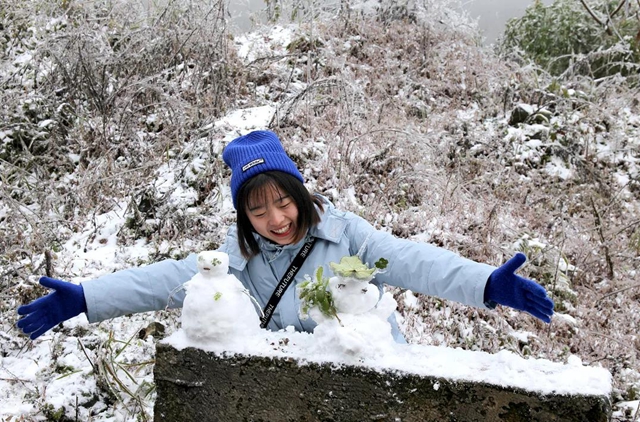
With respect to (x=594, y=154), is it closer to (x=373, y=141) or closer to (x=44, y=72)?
(x=373, y=141)

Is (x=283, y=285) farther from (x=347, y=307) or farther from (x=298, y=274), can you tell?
(x=347, y=307)

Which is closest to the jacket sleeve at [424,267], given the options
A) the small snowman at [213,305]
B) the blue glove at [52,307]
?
the small snowman at [213,305]

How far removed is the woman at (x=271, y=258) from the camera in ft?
6.10

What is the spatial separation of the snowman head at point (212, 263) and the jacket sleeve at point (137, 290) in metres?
0.39

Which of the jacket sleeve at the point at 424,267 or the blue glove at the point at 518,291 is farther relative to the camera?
the jacket sleeve at the point at 424,267

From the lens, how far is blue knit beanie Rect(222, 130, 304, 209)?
2031mm

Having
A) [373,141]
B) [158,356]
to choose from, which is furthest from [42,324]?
[373,141]

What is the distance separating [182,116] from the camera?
451 centimetres

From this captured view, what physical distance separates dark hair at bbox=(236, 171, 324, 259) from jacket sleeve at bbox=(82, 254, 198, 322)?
263 millimetres

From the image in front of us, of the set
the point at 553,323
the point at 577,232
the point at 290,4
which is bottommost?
the point at 553,323

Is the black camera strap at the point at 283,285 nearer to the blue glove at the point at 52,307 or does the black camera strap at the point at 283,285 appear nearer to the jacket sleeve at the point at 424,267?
the jacket sleeve at the point at 424,267

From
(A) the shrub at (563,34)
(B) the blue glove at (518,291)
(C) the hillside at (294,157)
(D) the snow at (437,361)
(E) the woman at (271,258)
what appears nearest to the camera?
(D) the snow at (437,361)

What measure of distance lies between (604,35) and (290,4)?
419 cm

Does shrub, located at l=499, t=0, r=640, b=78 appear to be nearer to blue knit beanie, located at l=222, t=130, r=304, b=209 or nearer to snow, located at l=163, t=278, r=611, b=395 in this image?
blue knit beanie, located at l=222, t=130, r=304, b=209
